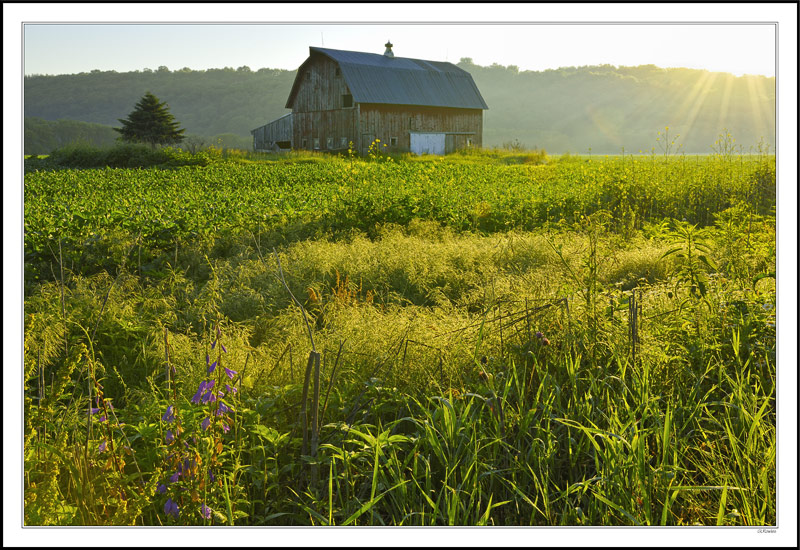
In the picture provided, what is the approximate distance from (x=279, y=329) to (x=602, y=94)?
98.5 meters

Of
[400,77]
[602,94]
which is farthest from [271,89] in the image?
[400,77]

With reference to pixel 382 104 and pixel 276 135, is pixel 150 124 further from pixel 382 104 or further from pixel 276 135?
pixel 382 104

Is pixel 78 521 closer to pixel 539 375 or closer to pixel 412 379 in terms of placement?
pixel 412 379

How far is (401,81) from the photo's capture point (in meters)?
32.4

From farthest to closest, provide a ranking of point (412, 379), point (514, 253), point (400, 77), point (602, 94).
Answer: point (602, 94) → point (400, 77) → point (514, 253) → point (412, 379)

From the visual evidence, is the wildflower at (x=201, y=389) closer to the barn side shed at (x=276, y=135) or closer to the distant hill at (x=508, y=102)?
the barn side shed at (x=276, y=135)

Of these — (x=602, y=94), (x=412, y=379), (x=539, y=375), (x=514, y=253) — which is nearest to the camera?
(x=539, y=375)

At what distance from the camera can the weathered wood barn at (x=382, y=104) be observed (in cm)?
3156

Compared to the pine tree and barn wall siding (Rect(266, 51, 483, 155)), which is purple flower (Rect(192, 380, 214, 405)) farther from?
the pine tree

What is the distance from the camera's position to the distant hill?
8175 centimetres

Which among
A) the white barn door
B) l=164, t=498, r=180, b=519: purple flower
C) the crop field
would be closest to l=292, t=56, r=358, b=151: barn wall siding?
the white barn door

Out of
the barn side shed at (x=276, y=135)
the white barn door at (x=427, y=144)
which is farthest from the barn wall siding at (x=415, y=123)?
the barn side shed at (x=276, y=135)

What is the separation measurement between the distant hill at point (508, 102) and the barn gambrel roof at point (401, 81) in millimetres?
43010
